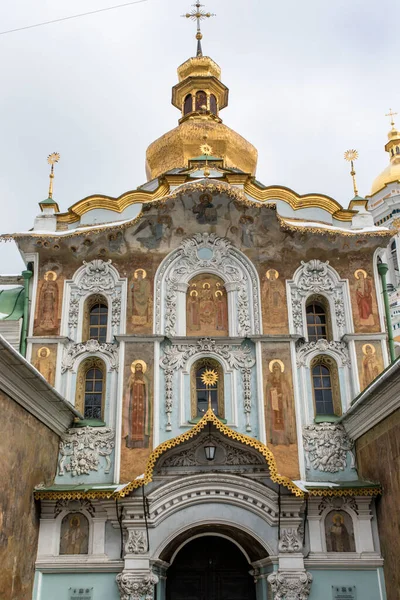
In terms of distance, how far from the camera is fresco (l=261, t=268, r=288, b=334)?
14656 mm

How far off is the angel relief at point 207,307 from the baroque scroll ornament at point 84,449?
2819mm

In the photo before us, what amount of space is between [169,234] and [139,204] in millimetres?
1281

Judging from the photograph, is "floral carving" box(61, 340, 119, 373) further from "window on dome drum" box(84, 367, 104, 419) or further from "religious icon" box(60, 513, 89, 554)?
"religious icon" box(60, 513, 89, 554)

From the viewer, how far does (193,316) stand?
15008 mm

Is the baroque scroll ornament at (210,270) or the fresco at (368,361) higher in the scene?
the baroque scroll ornament at (210,270)

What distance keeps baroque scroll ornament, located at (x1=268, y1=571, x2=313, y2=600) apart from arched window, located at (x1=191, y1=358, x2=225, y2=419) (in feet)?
10.7

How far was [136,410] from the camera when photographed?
13867 millimetres

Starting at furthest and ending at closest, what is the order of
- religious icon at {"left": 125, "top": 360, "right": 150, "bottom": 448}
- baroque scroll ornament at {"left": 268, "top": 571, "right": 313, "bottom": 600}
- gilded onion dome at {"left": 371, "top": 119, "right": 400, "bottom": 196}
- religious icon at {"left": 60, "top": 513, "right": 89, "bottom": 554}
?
gilded onion dome at {"left": 371, "top": 119, "right": 400, "bottom": 196}, religious icon at {"left": 125, "top": 360, "right": 150, "bottom": 448}, religious icon at {"left": 60, "top": 513, "right": 89, "bottom": 554}, baroque scroll ornament at {"left": 268, "top": 571, "right": 313, "bottom": 600}

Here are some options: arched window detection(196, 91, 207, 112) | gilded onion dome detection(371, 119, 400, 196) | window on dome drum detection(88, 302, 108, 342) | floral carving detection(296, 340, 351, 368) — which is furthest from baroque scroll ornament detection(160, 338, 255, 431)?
gilded onion dome detection(371, 119, 400, 196)

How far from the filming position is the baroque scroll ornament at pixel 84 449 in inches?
531

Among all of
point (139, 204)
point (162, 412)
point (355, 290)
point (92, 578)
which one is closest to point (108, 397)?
point (162, 412)

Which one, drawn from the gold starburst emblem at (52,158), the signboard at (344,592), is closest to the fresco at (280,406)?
the signboard at (344,592)

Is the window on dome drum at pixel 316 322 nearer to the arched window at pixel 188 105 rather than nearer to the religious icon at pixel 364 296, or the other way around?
the religious icon at pixel 364 296

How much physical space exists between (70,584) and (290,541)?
3996 mm
